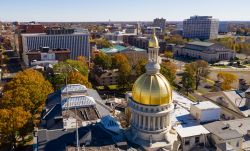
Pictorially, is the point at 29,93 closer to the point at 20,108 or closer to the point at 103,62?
the point at 20,108

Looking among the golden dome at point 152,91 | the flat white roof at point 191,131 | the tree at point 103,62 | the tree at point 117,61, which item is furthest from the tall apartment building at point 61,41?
the golden dome at point 152,91

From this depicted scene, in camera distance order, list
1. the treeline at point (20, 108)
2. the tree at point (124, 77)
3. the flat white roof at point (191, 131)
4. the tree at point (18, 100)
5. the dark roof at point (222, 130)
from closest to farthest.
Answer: the dark roof at point (222, 130) → the flat white roof at point (191, 131) → the treeline at point (20, 108) → the tree at point (18, 100) → the tree at point (124, 77)

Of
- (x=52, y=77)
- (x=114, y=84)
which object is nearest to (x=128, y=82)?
(x=114, y=84)

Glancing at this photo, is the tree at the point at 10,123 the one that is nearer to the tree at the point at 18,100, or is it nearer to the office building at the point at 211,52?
the tree at the point at 18,100

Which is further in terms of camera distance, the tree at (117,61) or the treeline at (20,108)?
the tree at (117,61)

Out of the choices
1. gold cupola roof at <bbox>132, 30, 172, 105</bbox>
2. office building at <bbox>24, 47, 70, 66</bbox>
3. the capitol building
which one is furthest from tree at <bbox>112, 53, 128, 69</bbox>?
gold cupola roof at <bbox>132, 30, 172, 105</bbox>

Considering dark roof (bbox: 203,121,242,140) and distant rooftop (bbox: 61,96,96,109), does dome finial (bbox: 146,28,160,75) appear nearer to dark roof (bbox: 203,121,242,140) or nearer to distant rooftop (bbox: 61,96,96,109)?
distant rooftop (bbox: 61,96,96,109)

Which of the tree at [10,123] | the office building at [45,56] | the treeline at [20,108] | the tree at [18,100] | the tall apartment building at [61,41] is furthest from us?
the tall apartment building at [61,41]

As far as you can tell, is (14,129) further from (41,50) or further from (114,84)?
(41,50)

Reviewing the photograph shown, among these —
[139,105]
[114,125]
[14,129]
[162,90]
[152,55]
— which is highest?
[152,55]
